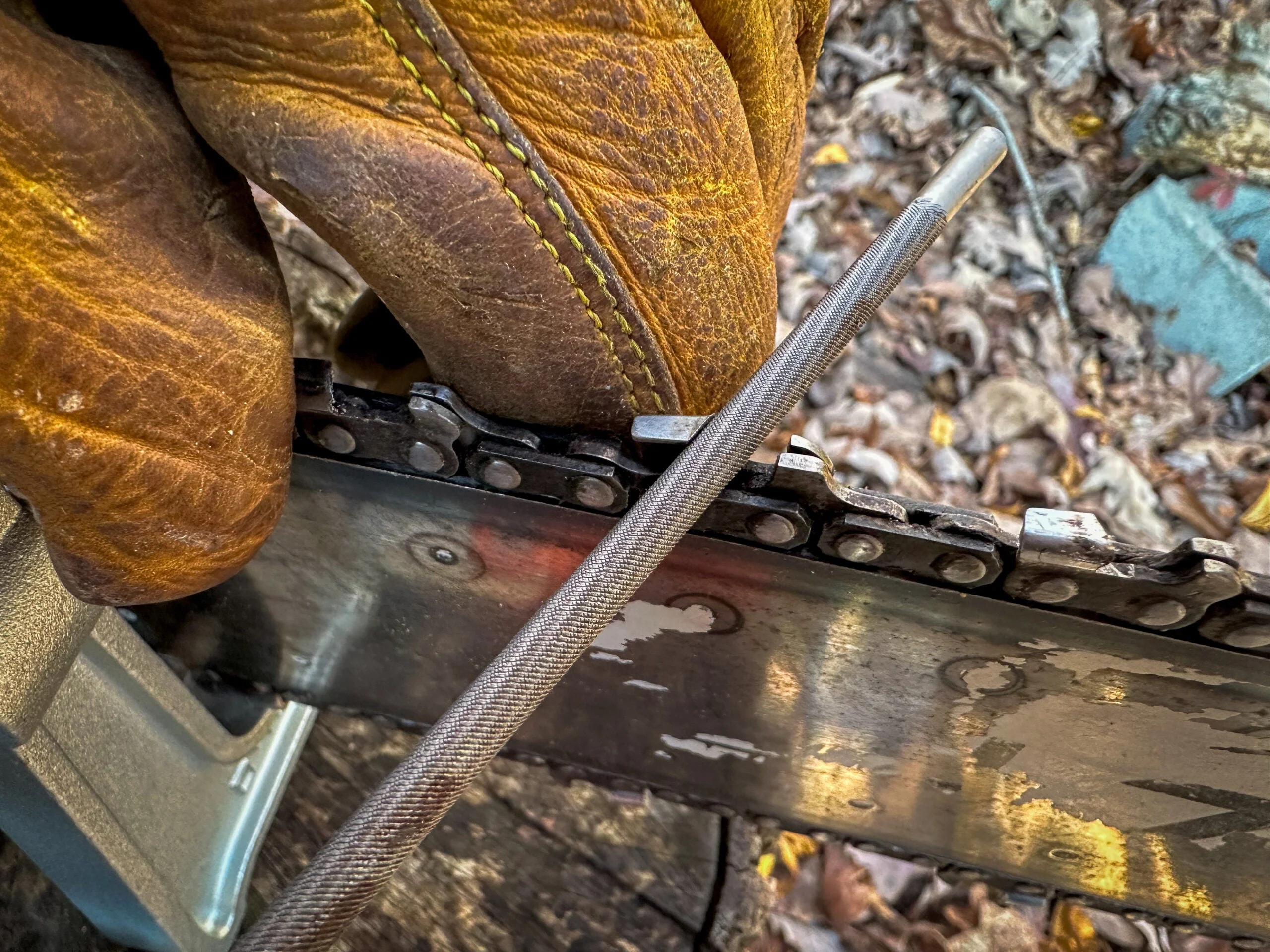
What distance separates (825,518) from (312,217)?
1.74 feet

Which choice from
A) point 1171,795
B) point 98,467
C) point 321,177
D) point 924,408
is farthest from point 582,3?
point 924,408

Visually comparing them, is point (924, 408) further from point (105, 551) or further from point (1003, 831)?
point (105, 551)

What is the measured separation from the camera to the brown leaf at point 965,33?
3.08 metres

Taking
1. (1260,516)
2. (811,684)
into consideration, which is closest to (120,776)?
(811,684)

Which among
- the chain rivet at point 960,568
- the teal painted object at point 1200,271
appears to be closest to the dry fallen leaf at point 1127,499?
the teal painted object at point 1200,271

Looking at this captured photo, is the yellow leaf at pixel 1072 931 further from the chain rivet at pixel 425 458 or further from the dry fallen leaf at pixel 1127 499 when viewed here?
the chain rivet at pixel 425 458

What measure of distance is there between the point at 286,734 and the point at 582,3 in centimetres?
121

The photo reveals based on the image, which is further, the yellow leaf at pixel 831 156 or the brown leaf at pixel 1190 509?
the yellow leaf at pixel 831 156

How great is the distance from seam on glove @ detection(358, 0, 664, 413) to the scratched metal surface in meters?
0.22

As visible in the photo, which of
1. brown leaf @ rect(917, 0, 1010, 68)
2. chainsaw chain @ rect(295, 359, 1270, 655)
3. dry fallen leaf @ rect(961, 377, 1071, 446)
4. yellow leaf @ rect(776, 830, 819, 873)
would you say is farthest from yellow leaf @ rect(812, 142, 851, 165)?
chainsaw chain @ rect(295, 359, 1270, 655)

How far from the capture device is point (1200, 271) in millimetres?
2688

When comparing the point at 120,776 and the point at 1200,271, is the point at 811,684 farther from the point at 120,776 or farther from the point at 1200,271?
the point at 1200,271

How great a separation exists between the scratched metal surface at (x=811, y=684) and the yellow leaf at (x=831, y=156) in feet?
7.32

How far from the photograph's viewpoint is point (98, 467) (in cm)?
71
